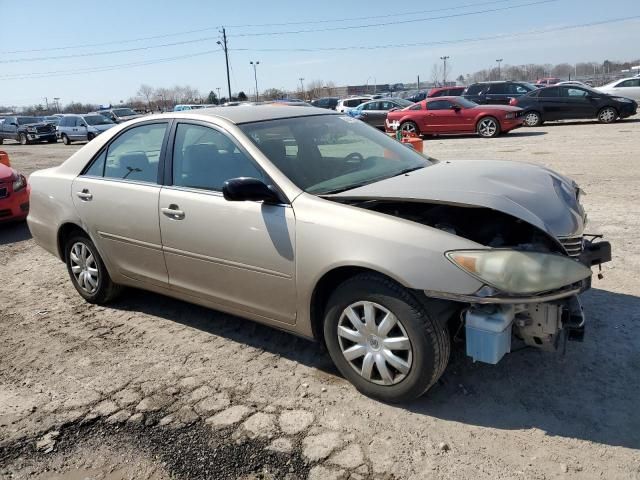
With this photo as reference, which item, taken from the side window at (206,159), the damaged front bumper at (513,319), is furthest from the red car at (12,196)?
the damaged front bumper at (513,319)

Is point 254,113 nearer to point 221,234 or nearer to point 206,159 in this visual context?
point 206,159

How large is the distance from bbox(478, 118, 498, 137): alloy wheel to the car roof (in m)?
15.2

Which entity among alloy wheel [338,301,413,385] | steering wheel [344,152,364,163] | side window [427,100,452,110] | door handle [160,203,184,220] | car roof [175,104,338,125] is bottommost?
alloy wheel [338,301,413,385]

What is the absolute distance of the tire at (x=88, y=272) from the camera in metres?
4.66

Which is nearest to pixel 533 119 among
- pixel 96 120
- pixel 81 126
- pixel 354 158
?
pixel 354 158

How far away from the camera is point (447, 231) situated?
116 inches

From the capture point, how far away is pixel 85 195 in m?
4.54

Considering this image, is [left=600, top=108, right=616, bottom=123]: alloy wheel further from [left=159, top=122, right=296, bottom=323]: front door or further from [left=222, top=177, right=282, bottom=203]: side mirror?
[left=222, top=177, right=282, bottom=203]: side mirror

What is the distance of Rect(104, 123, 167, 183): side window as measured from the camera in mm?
4113

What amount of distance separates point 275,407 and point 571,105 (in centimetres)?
2022

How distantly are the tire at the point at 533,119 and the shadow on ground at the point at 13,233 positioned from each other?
18.0 m

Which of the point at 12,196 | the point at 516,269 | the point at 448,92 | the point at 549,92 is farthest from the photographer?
the point at 448,92

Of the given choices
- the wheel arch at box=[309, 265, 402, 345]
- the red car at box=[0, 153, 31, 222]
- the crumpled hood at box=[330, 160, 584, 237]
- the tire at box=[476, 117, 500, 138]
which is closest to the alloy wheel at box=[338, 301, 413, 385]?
the wheel arch at box=[309, 265, 402, 345]

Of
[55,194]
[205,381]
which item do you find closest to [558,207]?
[205,381]
